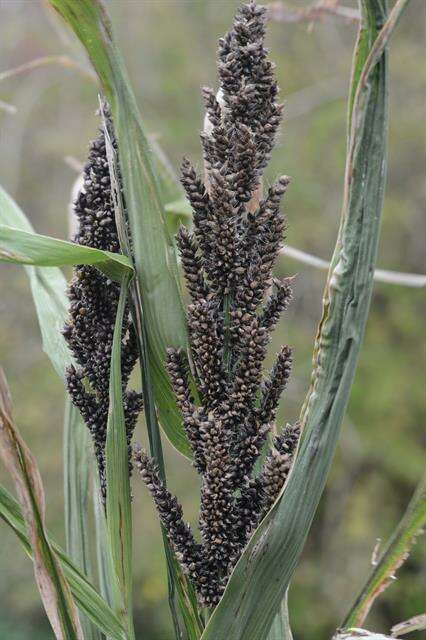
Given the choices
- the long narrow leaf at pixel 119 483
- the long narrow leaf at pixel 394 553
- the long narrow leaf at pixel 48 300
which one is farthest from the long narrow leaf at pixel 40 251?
Answer: the long narrow leaf at pixel 394 553

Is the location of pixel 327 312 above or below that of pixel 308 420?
above

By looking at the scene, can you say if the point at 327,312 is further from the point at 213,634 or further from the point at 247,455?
the point at 213,634

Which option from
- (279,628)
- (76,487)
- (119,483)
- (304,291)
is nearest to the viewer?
(119,483)

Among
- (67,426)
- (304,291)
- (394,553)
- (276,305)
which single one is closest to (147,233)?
(276,305)

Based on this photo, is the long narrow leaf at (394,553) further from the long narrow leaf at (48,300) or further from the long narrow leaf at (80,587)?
the long narrow leaf at (48,300)

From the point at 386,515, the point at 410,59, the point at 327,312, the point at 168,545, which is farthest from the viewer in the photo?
the point at 386,515

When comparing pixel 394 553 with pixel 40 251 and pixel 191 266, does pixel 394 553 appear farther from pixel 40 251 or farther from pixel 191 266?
pixel 40 251

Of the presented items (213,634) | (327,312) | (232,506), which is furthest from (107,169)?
(213,634)
